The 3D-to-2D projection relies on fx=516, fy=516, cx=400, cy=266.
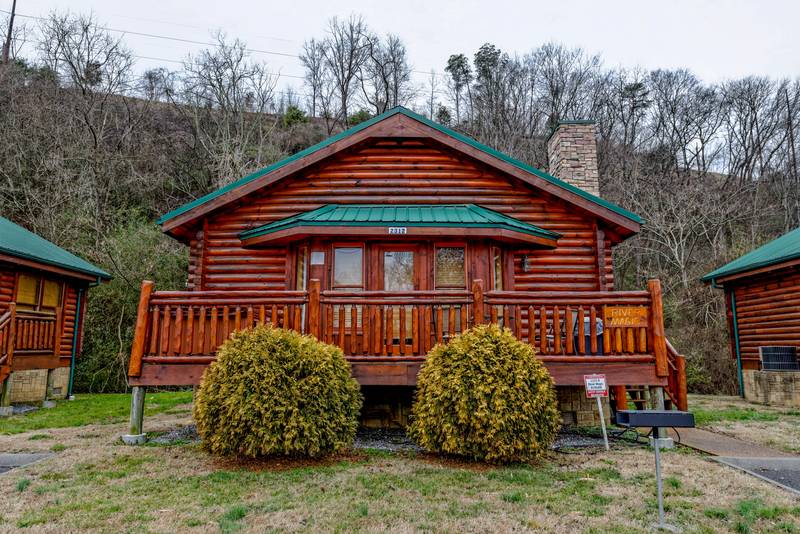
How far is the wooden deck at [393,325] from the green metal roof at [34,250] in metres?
7.31

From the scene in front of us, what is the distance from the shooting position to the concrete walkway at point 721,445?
24.1 feet

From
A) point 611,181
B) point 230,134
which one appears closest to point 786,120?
point 611,181

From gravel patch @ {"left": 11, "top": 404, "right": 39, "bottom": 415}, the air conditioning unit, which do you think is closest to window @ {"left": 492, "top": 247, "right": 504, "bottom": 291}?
the air conditioning unit

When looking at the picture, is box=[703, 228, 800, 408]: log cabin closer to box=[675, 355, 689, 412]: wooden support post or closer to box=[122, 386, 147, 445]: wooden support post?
box=[675, 355, 689, 412]: wooden support post

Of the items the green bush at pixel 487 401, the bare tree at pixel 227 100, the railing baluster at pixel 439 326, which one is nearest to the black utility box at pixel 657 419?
the green bush at pixel 487 401

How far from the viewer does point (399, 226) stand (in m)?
9.22

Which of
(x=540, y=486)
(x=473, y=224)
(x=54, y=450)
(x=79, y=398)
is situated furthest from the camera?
(x=79, y=398)

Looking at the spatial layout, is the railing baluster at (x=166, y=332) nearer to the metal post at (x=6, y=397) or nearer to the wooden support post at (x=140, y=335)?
the wooden support post at (x=140, y=335)

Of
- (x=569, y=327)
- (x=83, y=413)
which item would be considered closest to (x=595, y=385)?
(x=569, y=327)

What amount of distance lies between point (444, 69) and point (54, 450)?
1413 inches

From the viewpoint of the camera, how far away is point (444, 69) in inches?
1489

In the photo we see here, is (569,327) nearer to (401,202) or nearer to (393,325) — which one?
(393,325)

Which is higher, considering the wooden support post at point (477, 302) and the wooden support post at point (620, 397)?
the wooden support post at point (477, 302)

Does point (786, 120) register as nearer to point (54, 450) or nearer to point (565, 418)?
point (565, 418)
